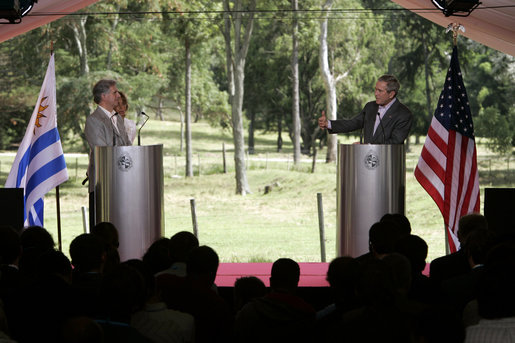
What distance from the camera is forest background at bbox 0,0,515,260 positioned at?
24.4 meters

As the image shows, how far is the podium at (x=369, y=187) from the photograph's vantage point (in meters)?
6.01

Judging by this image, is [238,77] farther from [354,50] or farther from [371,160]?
[371,160]

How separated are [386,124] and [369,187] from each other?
0.70 m

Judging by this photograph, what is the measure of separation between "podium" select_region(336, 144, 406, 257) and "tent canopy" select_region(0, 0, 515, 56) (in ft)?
6.26

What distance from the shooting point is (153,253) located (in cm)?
423

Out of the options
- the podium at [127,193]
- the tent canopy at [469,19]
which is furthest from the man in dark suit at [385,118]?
the podium at [127,193]

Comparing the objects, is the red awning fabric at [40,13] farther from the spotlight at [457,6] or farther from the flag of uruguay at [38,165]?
the spotlight at [457,6]

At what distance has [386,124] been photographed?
6441 mm

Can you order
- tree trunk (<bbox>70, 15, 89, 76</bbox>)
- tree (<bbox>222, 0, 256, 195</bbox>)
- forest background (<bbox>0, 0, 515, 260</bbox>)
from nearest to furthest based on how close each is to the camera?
1. tree (<bbox>222, 0, 256, 195</bbox>)
2. tree trunk (<bbox>70, 15, 89, 76</bbox>)
3. forest background (<bbox>0, 0, 515, 260</bbox>)

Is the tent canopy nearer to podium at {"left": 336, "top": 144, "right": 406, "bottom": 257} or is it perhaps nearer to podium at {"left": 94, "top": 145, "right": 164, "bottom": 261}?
podium at {"left": 336, "top": 144, "right": 406, "bottom": 257}

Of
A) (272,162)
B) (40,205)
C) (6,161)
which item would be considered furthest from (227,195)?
(40,205)

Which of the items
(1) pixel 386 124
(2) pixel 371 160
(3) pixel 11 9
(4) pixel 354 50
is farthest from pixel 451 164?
(4) pixel 354 50

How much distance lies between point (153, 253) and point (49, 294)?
90 cm

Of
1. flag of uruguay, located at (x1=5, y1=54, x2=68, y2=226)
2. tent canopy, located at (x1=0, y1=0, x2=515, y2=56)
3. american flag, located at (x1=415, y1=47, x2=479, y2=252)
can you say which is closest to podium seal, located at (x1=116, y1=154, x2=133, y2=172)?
flag of uruguay, located at (x1=5, y1=54, x2=68, y2=226)
